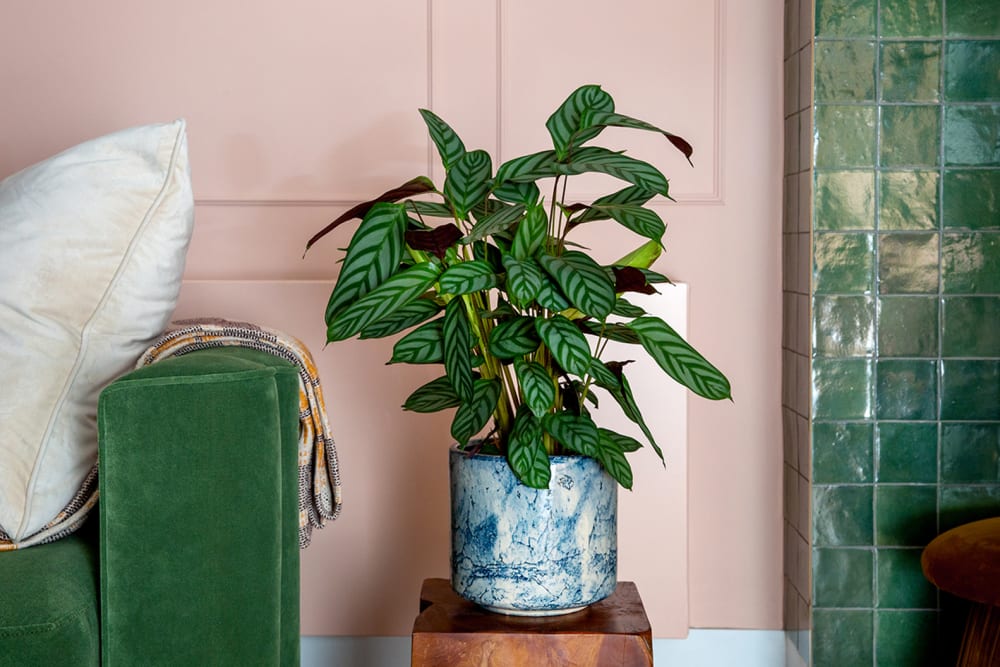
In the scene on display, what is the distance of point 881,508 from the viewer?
2082mm

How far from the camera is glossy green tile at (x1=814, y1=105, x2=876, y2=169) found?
2.06m

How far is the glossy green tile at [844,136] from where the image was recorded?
206 centimetres

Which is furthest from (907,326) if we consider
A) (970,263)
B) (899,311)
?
(970,263)

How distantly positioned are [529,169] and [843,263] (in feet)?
3.07

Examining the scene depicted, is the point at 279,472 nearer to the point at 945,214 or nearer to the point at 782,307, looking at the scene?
the point at 782,307

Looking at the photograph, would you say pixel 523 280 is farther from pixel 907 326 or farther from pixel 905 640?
pixel 905 640

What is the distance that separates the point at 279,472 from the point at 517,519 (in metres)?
0.34

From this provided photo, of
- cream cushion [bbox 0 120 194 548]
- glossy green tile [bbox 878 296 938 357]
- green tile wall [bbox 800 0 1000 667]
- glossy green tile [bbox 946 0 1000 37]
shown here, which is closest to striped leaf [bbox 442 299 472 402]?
cream cushion [bbox 0 120 194 548]

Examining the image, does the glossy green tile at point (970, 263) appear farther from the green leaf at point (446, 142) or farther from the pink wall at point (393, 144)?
the green leaf at point (446, 142)

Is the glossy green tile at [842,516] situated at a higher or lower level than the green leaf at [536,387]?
lower

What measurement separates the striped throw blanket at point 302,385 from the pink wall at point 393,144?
0.57 meters

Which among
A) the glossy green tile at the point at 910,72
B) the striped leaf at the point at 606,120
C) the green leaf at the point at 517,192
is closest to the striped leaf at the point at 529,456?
the green leaf at the point at 517,192

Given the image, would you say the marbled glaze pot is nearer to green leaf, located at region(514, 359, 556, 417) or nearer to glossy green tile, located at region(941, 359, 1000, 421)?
green leaf, located at region(514, 359, 556, 417)

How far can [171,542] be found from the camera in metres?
1.25
